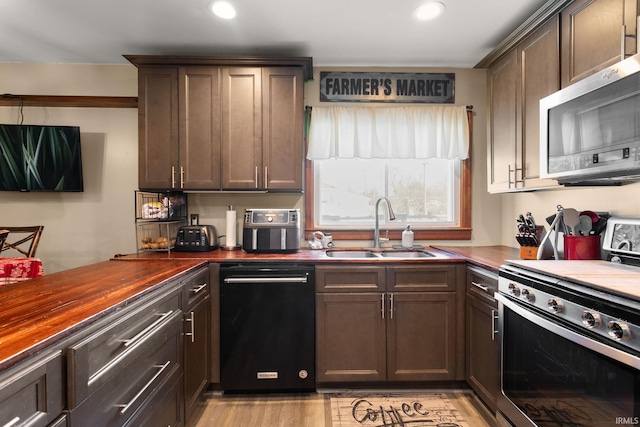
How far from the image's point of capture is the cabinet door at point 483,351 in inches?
75.1

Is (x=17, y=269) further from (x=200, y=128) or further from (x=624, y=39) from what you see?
(x=624, y=39)

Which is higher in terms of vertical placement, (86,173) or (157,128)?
(157,128)

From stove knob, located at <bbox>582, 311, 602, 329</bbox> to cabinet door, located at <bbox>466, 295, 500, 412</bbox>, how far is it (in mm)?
712

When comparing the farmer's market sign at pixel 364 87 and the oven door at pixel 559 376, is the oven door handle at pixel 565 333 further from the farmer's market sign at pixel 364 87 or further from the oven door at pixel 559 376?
the farmer's market sign at pixel 364 87

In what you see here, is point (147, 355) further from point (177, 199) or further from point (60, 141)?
point (60, 141)

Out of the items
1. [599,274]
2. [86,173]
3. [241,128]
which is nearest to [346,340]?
[599,274]

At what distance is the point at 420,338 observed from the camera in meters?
2.26

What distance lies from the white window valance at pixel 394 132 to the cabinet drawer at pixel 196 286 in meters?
1.30

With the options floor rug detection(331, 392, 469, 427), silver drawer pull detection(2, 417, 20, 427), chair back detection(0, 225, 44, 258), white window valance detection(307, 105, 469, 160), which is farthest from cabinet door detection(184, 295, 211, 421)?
white window valance detection(307, 105, 469, 160)

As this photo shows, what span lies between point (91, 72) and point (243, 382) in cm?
282

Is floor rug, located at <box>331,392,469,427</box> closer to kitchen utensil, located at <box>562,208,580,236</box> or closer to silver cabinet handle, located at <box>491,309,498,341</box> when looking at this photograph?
silver cabinet handle, located at <box>491,309,498,341</box>

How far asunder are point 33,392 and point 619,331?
5.39 ft

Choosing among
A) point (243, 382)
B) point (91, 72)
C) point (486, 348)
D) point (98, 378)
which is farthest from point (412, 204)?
point (91, 72)

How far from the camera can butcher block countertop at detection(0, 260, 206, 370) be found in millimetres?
841
